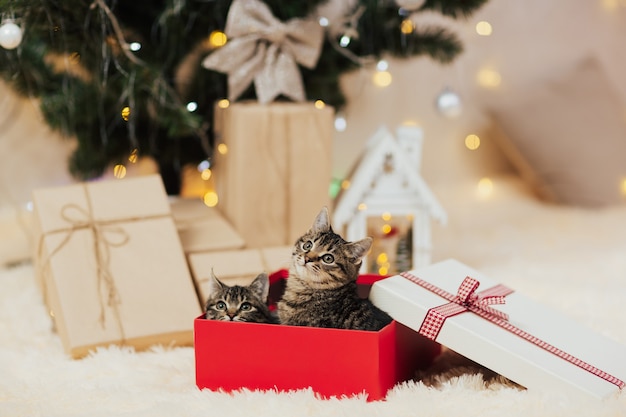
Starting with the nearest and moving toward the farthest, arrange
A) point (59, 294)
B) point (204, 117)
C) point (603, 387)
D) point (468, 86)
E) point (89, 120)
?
point (603, 387) → point (59, 294) → point (89, 120) → point (204, 117) → point (468, 86)

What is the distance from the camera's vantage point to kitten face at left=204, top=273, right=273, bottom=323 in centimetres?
121

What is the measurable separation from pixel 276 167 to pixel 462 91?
1.28 m

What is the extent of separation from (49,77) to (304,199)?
743mm

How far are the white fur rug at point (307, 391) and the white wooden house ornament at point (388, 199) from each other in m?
0.23

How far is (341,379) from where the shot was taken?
1100mm

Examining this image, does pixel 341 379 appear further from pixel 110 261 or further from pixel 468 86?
pixel 468 86

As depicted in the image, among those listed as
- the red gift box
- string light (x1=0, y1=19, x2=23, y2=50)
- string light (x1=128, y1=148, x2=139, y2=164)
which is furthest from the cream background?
the red gift box

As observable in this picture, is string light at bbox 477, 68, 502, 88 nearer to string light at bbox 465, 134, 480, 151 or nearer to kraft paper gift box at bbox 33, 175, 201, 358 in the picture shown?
string light at bbox 465, 134, 480, 151

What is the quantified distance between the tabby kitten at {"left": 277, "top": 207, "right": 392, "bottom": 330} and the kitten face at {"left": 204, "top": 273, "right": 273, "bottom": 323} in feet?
0.19

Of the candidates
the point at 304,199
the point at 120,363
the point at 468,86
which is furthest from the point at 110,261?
the point at 468,86

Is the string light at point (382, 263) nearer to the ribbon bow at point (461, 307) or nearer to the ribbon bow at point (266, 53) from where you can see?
the ribbon bow at point (266, 53)

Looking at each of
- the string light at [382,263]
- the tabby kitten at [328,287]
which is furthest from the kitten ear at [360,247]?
the string light at [382,263]

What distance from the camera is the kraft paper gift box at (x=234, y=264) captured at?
4.97 feet

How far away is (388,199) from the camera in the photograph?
1773 mm
